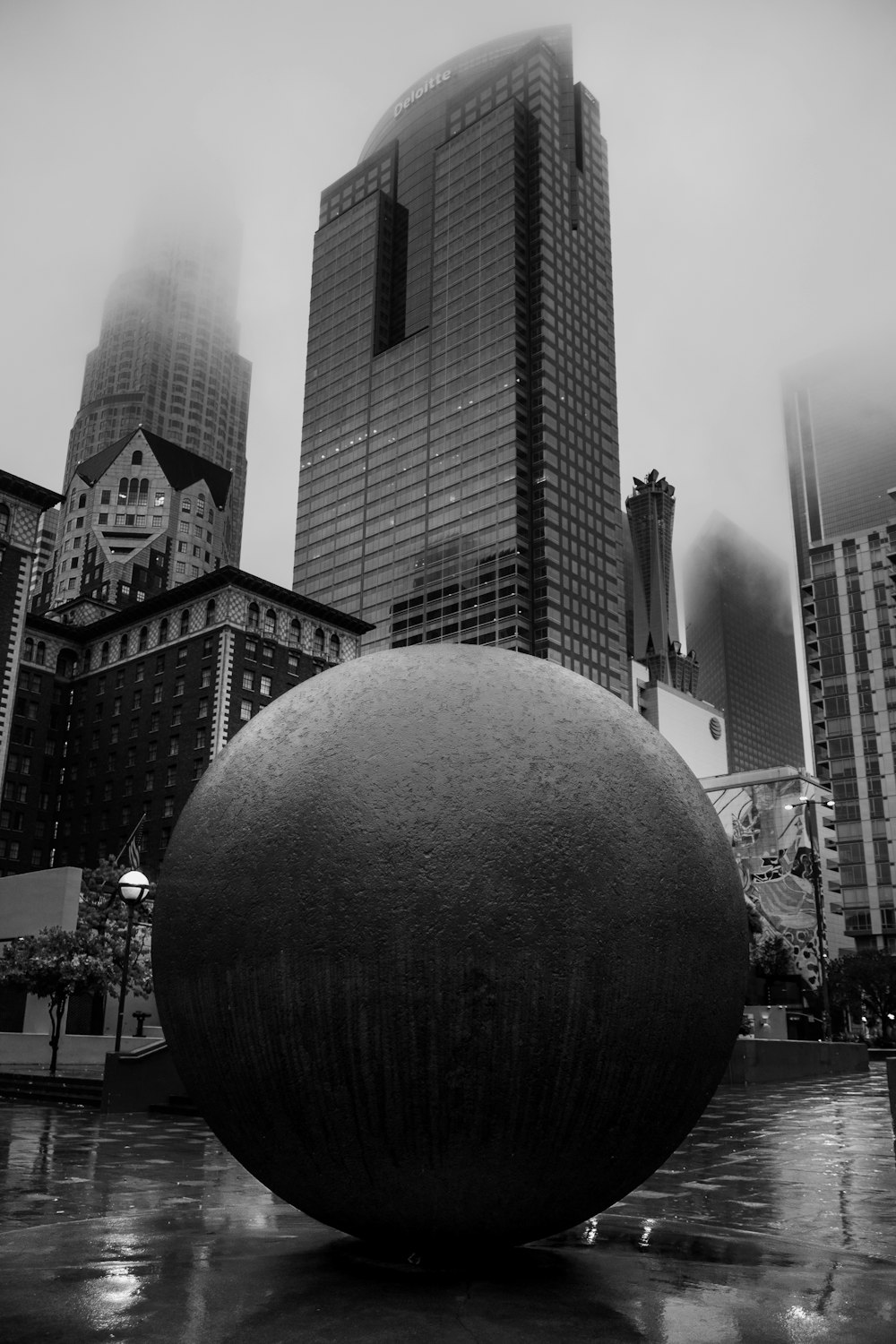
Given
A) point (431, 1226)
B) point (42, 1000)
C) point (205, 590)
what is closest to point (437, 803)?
point (431, 1226)

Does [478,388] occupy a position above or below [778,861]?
above

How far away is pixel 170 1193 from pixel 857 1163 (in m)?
8.33

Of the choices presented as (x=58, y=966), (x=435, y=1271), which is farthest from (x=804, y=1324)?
(x=58, y=966)

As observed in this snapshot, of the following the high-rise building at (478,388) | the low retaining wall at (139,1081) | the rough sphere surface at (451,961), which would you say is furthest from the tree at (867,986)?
the rough sphere surface at (451,961)

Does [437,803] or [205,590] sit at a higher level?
[205,590]

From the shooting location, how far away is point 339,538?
16738 centimetres

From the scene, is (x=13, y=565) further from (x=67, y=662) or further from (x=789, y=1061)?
(x=789, y=1061)

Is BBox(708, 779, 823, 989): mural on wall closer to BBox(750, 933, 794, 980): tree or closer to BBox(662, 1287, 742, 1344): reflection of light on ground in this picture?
BBox(750, 933, 794, 980): tree

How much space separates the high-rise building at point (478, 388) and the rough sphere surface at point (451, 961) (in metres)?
133

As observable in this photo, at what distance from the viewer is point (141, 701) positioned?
86.8 m

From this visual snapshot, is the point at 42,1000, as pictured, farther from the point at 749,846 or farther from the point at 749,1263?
the point at 749,846

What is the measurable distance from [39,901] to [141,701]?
44598 mm

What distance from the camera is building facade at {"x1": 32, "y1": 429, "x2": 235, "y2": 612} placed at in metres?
131

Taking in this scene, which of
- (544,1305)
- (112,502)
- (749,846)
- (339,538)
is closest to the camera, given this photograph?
(544,1305)
